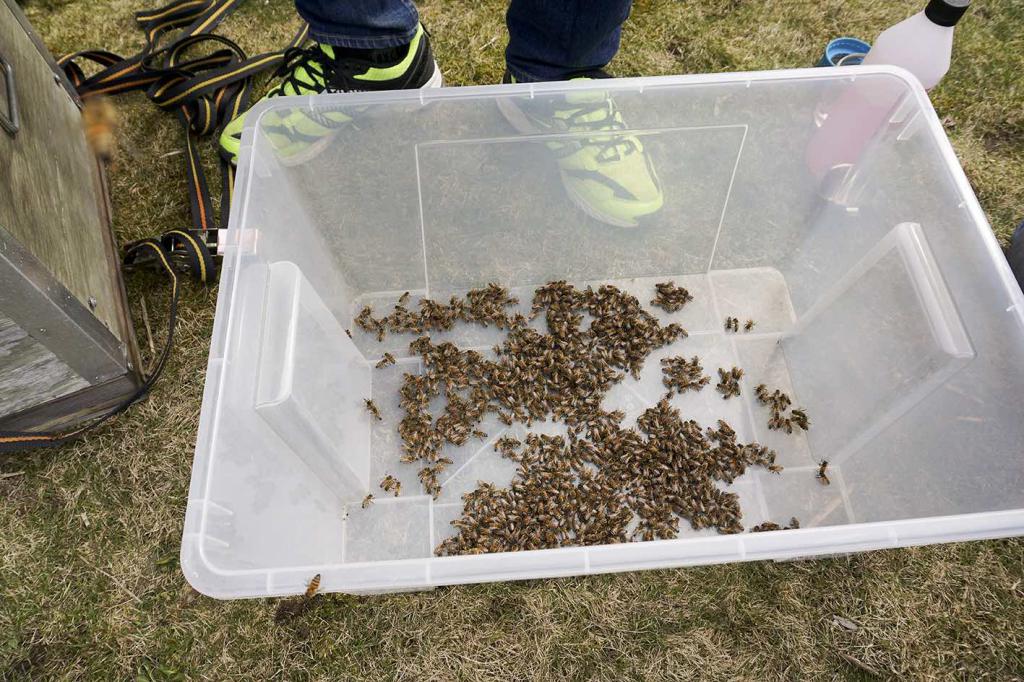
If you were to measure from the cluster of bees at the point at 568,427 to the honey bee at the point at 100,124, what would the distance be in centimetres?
115

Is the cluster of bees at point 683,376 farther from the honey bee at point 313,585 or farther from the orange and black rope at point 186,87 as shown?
the orange and black rope at point 186,87

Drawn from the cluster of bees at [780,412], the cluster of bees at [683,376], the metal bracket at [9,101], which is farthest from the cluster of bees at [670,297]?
the metal bracket at [9,101]

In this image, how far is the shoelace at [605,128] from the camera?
5.93 feet

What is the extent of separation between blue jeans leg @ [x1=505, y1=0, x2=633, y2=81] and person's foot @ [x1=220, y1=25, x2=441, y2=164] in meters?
0.31

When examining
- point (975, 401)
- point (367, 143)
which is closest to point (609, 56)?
point (367, 143)

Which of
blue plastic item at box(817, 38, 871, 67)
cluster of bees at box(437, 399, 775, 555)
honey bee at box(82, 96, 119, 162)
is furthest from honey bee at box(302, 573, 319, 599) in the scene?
blue plastic item at box(817, 38, 871, 67)

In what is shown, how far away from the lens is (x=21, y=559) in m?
1.84

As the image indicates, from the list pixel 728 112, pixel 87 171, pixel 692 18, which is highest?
pixel 87 171

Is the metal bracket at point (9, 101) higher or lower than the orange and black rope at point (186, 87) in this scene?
higher

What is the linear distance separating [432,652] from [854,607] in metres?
1.11

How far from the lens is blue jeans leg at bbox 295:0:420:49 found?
187 cm

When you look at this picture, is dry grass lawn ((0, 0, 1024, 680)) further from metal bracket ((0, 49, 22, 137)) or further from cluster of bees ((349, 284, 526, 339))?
metal bracket ((0, 49, 22, 137))

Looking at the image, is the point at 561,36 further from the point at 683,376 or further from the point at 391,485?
the point at 391,485

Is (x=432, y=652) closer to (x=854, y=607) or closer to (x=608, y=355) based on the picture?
(x=608, y=355)
